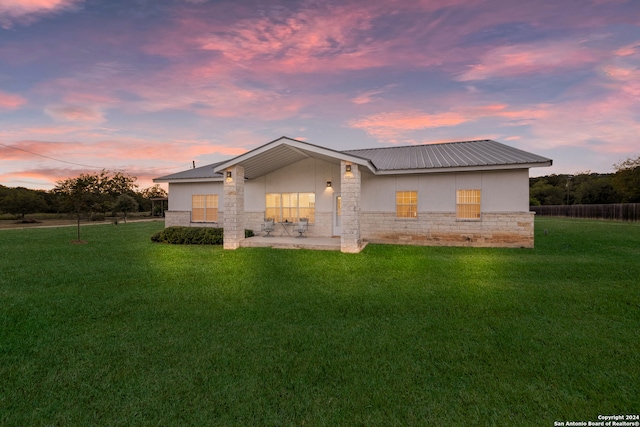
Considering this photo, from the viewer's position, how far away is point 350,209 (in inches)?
451

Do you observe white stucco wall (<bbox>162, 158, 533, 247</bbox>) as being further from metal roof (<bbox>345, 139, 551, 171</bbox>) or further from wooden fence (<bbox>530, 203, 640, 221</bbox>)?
wooden fence (<bbox>530, 203, 640, 221</bbox>)

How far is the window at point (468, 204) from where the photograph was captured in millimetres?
12969

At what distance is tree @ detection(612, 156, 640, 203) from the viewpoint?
35250 millimetres

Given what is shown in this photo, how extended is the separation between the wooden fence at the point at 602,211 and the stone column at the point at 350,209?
3471cm

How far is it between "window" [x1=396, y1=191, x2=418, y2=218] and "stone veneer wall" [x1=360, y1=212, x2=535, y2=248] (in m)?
0.29

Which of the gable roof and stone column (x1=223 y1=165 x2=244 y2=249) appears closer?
the gable roof

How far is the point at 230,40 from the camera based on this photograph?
1124cm

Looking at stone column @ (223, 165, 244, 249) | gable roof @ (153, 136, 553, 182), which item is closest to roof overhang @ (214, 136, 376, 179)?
gable roof @ (153, 136, 553, 182)

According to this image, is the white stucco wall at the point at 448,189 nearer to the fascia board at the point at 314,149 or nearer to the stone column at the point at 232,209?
the fascia board at the point at 314,149

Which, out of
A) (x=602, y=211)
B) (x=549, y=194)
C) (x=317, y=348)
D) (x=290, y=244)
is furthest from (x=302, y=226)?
(x=549, y=194)

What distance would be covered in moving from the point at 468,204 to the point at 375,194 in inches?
165

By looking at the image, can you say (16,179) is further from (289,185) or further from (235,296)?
(235,296)

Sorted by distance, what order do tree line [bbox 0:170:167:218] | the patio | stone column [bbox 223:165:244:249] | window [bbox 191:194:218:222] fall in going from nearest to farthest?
the patio → stone column [bbox 223:165:244:249] → tree line [bbox 0:170:167:218] → window [bbox 191:194:218:222]

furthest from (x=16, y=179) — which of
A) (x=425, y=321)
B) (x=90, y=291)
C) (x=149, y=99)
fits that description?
(x=425, y=321)
